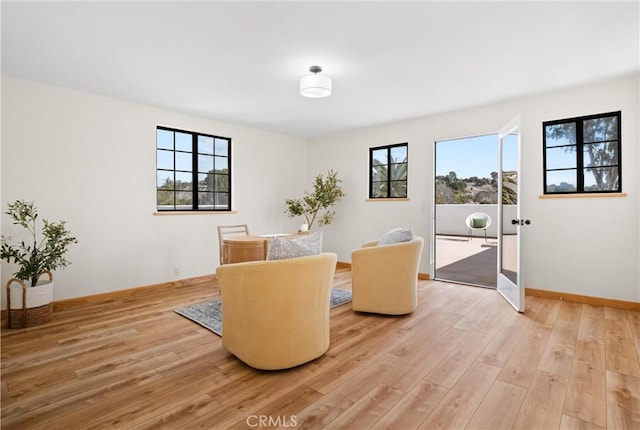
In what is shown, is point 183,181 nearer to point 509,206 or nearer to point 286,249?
point 286,249

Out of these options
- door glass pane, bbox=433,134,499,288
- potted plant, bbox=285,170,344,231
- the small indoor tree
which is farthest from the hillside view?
the small indoor tree

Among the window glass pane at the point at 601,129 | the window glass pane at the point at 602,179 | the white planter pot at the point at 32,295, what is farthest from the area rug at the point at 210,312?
the window glass pane at the point at 601,129

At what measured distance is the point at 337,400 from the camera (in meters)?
1.94

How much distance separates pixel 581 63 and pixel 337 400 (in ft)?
12.4

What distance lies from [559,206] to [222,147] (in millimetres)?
4889

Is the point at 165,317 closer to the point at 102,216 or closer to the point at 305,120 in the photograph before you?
the point at 102,216

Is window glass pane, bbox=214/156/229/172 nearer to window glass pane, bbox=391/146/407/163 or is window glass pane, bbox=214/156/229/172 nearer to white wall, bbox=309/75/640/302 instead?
white wall, bbox=309/75/640/302

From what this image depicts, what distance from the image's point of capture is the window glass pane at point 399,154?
5.49m

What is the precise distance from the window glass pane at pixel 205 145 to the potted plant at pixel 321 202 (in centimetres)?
165

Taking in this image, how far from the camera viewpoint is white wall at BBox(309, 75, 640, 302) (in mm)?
3605

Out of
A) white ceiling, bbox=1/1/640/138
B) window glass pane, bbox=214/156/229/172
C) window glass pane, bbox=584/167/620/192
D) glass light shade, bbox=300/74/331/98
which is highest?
white ceiling, bbox=1/1/640/138

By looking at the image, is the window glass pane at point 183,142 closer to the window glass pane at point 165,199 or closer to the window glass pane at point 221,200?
the window glass pane at point 165,199

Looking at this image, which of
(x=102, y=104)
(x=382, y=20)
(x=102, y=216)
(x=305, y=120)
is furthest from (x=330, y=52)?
(x=102, y=216)

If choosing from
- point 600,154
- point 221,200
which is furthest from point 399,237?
point 221,200
